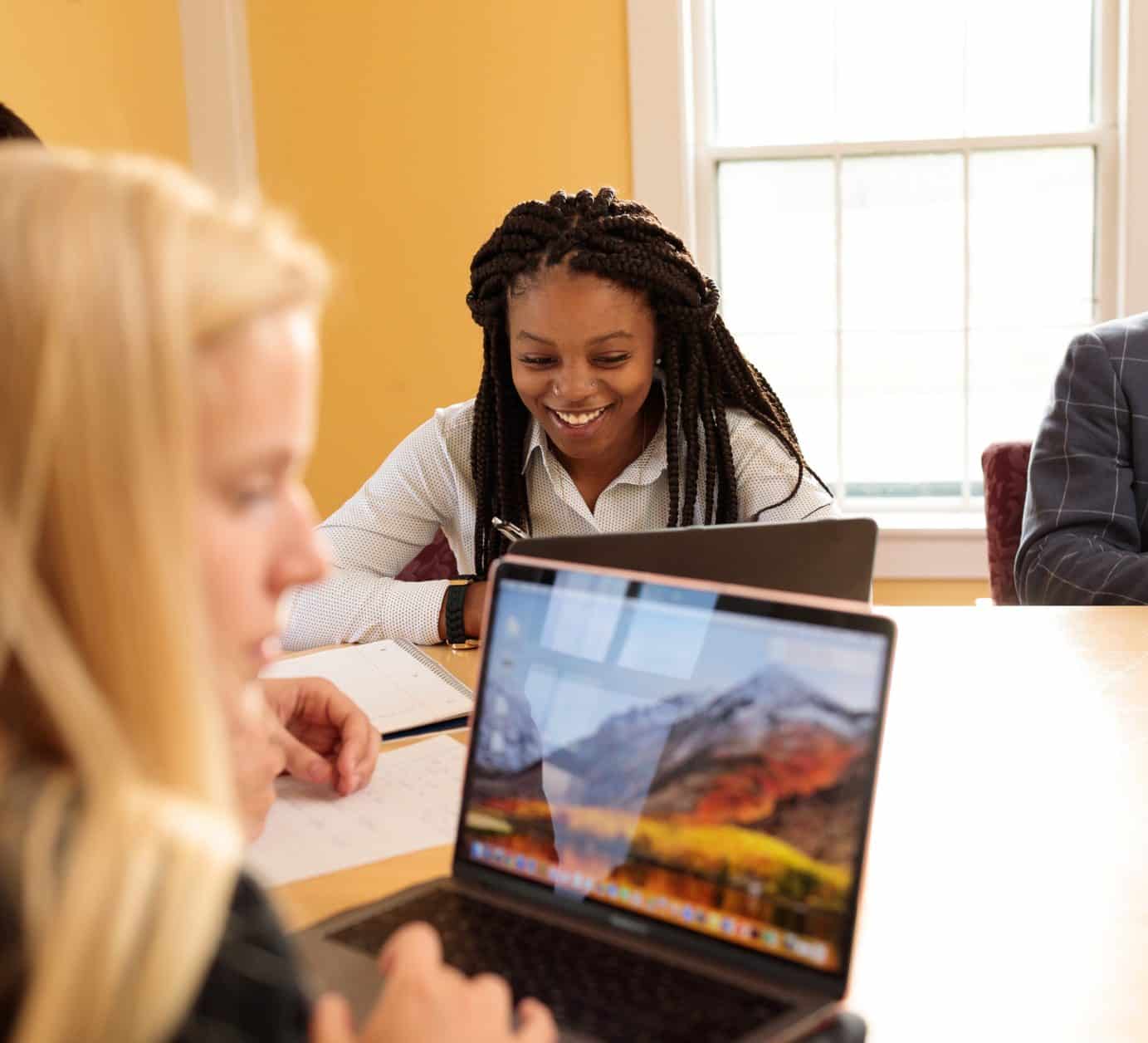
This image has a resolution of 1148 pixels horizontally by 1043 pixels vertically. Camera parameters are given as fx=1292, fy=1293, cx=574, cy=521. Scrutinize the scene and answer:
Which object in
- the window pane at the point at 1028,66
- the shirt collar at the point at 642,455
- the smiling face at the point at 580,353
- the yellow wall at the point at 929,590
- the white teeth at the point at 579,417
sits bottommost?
the yellow wall at the point at 929,590

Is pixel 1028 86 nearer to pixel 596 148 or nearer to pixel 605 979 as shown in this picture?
pixel 596 148

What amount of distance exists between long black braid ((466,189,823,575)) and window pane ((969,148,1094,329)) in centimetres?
139

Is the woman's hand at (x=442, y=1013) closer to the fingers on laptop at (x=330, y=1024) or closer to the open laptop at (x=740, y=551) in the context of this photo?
the fingers on laptop at (x=330, y=1024)

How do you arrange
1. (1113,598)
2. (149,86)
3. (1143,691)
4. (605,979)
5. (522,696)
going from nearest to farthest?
(605,979) → (522,696) → (1143,691) → (1113,598) → (149,86)

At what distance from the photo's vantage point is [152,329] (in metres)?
0.48

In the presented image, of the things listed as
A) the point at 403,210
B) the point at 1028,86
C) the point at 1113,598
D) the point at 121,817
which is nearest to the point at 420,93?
the point at 403,210

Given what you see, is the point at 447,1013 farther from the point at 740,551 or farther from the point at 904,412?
the point at 904,412

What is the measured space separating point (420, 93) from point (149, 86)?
631 millimetres

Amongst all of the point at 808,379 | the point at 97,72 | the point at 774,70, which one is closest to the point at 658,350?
the point at 808,379

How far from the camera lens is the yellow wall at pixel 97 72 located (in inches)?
101

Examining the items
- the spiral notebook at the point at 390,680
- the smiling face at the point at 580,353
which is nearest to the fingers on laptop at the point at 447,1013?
the spiral notebook at the point at 390,680

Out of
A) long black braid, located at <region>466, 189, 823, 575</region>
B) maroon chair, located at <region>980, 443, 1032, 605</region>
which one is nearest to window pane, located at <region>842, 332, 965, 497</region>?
maroon chair, located at <region>980, 443, 1032, 605</region>

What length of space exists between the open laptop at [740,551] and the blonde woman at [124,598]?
2.25 feet

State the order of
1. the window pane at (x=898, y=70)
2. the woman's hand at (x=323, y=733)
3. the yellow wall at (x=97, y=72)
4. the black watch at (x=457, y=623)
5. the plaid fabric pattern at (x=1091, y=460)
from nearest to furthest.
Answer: the woman's hand at (x=323, y=733)
the black watch at (x=457, y=623)
the plaid fabric pattern at (x=1091, y=460)
the yellow wall at (x=97, y=72)
the window pane at (x=898, y=70)
